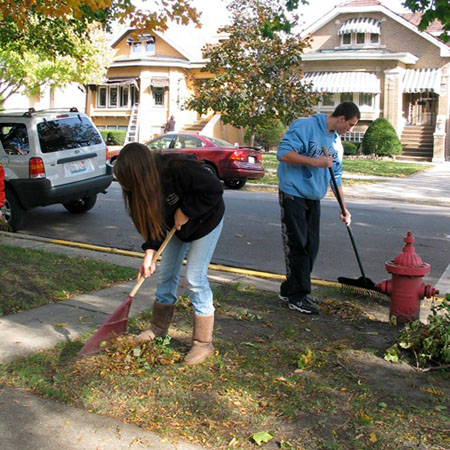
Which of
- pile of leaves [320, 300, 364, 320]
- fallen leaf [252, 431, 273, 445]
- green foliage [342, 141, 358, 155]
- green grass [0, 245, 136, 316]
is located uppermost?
green foliage [342, 141, 358, 155]

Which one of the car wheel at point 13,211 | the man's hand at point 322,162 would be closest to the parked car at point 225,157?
the car wheel at point 13,211

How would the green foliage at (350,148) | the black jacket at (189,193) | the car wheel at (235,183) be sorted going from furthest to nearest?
1. the green foliage at (350,148)
2. the car wheel at (235,183)
3. the black jacket at (189,193)

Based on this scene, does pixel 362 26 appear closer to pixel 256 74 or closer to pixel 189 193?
pixel 256 74

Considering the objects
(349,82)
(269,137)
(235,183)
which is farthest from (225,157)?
(349,82)

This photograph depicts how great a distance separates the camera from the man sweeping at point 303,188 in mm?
5328

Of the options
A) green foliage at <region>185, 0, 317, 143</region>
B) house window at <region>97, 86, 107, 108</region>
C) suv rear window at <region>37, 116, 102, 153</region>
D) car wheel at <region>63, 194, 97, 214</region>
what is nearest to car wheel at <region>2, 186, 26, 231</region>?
suv rear window at <region>37, 116, 102, 153</region>

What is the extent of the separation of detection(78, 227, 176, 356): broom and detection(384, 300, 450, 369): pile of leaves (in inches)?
68.6

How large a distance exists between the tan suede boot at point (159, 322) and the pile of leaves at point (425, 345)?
5.03 ft

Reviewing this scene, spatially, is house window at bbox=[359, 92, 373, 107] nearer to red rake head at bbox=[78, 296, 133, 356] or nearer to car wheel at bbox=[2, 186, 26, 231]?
car wheel at bbox=[2, 186, 26, 231]

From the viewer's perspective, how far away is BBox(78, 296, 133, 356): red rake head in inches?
162

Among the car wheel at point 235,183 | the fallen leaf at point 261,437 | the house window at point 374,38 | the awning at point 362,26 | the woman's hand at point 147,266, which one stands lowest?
the fallen leaf at point 261,437

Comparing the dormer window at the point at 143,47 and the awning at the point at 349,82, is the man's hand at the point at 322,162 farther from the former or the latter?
the dormer window at the point at 143,47

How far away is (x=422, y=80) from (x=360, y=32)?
4344mm

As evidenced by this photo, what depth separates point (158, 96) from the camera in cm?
3850
